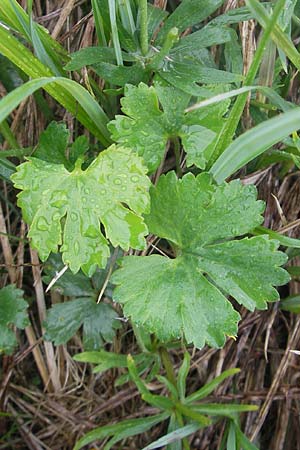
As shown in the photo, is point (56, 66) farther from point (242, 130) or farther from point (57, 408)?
point (57, 408)

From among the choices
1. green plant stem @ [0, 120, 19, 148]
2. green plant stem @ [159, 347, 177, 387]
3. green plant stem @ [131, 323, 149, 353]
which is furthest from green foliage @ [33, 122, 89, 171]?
green plant stem @ [159, 347, 177, 387]

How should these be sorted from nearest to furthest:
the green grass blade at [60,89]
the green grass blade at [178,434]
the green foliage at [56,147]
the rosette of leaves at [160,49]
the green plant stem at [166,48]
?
the green grass blade at [60,89] < the green plant stem at [166,48] < the rosette of leaves at [160,49] < the green foliage at [56,147] < the green grass blade at [178,434]

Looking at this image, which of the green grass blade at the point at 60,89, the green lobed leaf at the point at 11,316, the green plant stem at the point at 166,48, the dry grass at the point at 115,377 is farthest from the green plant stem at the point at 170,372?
the green plant stem at the point at 166,48

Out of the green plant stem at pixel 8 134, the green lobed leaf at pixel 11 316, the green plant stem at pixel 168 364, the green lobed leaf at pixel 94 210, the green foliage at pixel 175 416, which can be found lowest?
the green foliage at pixel 175 416

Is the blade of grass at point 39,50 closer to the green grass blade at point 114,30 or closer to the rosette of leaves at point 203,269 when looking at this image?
the green grass blade at point 114,30

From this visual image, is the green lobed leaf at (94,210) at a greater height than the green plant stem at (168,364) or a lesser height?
greater

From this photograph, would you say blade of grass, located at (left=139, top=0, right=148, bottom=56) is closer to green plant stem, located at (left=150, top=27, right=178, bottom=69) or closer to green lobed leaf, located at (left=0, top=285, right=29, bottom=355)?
green plant stem, located at (left=150, top=27, right=178, bottom=69)
